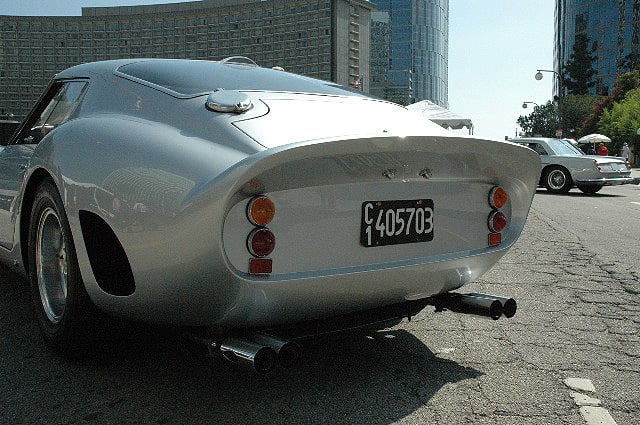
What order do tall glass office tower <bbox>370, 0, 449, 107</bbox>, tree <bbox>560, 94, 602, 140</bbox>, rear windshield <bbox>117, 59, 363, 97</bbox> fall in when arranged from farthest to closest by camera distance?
tall glass office tower <bbox>370, 0, 449, 107</bbox> < tree <bbox>560, 94, 602, 140</bbox> < rear windshield <bbox>117, 59, 363, 97</bbox>

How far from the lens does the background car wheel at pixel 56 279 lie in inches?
105

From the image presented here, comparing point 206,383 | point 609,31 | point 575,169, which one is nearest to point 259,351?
point 206,383

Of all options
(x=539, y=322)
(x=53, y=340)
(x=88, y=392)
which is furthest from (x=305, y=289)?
(x=539, y=322)

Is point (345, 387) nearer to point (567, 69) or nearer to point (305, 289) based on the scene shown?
point (305, 289)

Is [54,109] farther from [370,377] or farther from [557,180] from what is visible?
[557,180]

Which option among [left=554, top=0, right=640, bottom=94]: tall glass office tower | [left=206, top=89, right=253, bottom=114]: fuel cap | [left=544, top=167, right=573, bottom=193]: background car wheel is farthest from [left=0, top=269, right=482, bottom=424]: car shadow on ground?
[left=554, top=0, right=640, bottom=94]: tall glass office tower

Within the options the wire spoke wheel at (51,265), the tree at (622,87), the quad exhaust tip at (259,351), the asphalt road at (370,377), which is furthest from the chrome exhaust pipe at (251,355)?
the tree at (622,87)

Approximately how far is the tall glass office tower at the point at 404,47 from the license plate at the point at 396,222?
15877cm

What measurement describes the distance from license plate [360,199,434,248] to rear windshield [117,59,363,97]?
0.80 m

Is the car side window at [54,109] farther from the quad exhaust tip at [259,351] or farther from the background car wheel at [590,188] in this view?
the background car wheel at [590,188]

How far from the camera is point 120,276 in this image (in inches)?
96.8

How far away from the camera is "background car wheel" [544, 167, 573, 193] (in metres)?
16.7

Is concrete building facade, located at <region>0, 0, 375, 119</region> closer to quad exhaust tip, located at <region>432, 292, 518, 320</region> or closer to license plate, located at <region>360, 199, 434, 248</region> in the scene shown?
quad exhaust tip, located at <region>432, 292, 518, 320</region>

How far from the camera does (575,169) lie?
16.6 meters
